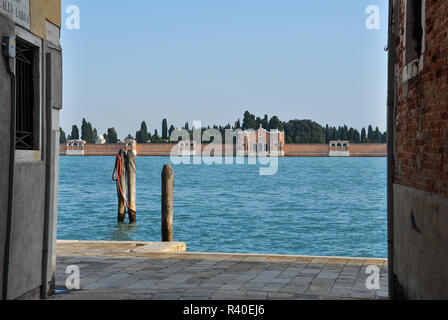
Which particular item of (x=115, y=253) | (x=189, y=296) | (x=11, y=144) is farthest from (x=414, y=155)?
(x=115, y=253)

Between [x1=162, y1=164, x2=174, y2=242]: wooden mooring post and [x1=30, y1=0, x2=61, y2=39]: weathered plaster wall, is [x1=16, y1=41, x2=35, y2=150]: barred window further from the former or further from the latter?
[x1=162, y1=164, x2=174, y2=242]: wooden mooring post

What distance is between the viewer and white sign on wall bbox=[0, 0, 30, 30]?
501cm

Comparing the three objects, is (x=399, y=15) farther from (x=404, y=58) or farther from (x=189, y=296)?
(x=189, y=296)

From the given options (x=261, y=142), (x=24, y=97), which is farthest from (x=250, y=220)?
(x=261, y=142)

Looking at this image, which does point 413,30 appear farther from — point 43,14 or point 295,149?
point 295,149

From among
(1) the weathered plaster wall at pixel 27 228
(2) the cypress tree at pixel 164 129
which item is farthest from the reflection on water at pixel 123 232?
(2) the cypress tree at pixel 164 129

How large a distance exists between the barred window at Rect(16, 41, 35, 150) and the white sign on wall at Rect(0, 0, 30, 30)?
0.21 m

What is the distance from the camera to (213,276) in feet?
24.3

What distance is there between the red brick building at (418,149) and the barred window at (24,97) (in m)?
3.53

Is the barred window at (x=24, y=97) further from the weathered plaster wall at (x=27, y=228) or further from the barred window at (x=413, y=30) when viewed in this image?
the barred window at (x=413, y=30)

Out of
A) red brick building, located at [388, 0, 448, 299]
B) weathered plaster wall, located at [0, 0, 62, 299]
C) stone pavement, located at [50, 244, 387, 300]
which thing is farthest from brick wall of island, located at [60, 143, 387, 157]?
weathered plaster wall, located at [0, 0, 62, 299]

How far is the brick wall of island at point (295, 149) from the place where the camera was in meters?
109

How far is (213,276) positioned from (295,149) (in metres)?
103

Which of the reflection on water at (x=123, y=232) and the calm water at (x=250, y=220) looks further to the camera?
the reflection on water at (x=123, y=232)
